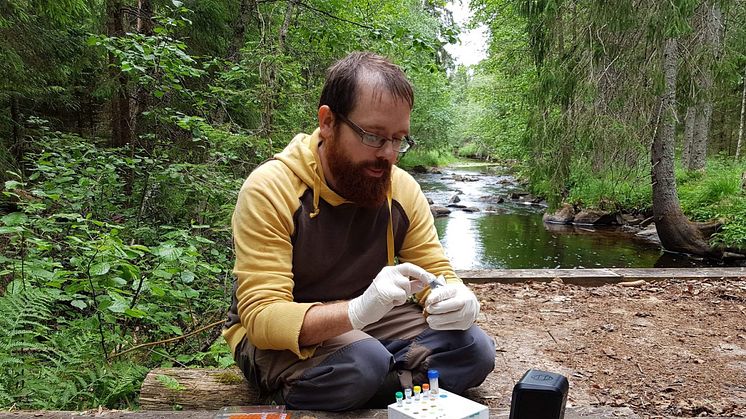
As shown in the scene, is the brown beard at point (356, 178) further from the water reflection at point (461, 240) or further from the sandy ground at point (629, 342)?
the water reflection at point (461, 240)

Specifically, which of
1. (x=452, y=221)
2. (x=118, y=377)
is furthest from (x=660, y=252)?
(x=118, y=377)

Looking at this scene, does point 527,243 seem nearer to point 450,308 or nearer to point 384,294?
point 450,308

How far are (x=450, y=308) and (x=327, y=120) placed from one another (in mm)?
750

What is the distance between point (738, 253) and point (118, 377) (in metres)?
8.03

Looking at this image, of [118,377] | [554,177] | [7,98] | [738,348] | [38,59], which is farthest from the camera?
[554,177]

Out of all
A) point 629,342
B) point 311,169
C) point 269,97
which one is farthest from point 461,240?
point 311,169

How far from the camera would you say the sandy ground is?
86.2 inches

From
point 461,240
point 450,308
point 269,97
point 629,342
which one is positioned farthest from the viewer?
point 461,240

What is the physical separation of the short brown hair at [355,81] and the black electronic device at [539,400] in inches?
37.3

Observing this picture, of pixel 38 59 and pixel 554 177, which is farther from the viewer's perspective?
pixel 554 177

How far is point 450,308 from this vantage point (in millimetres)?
1601

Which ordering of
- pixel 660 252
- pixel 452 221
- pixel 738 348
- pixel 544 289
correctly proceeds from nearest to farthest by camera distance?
pixel 738 348
pixel 544 289
pixel 660 252
pixel 452 221

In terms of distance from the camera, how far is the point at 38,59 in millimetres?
5219

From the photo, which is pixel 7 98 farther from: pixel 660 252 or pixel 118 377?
pixel 660 252
